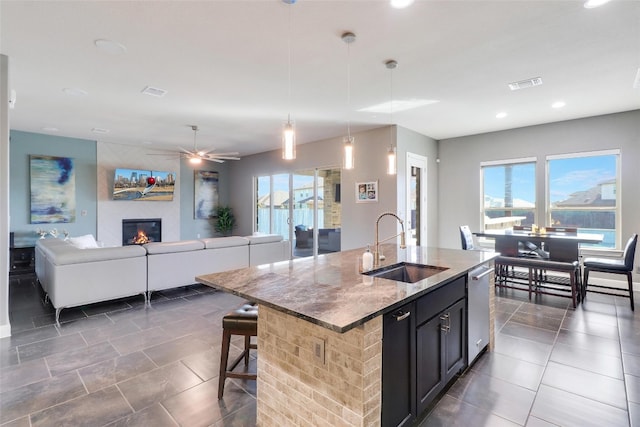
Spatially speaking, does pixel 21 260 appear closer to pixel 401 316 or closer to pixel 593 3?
pixel 401 316

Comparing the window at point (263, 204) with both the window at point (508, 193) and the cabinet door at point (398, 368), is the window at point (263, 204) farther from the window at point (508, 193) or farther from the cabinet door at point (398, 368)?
the cabinet door at point (398, 368)

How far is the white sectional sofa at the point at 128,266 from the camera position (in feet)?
11.9

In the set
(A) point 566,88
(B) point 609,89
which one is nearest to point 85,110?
(A) point 566,88

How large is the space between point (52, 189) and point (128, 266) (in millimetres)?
4227

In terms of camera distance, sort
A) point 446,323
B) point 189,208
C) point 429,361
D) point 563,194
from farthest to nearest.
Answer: point 189,208 → point 563,194 → point 446,323 → point 429,361

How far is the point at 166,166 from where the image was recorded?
27.2ft

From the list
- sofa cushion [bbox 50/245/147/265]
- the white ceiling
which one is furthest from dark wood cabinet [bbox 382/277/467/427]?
sofa cushion [bbox 50/245/147/265]

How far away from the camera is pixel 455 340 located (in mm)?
2283

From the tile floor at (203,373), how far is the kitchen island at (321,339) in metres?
0.56

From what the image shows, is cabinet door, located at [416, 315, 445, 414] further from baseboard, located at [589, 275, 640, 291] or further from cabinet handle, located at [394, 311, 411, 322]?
baseboard, located at [589, 275, 640, 291]

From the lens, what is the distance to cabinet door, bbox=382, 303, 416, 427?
1577mm

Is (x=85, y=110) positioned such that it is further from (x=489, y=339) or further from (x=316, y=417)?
(x=489, y=339)

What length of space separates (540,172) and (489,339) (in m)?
4.22

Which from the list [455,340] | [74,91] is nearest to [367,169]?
[455,340]
